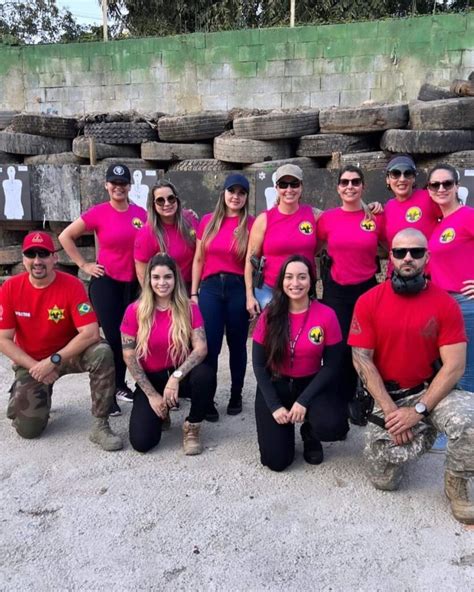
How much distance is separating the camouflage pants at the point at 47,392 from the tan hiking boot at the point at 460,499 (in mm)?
2076

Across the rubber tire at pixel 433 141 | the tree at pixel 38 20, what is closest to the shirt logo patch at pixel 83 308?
the rubber tire at pixel 433 141

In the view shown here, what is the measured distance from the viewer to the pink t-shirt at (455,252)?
333 cm

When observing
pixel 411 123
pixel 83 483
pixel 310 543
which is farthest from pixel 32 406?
pixel 411 123

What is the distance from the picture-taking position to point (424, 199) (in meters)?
3.62

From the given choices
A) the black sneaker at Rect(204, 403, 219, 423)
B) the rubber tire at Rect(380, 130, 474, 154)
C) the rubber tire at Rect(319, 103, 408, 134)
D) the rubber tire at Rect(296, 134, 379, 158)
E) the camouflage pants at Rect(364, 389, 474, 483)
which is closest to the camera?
the camouflage pants at Rect(364, 389, 474, 483)

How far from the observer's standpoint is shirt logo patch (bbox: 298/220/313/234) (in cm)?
369

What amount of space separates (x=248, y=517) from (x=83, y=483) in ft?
3.19

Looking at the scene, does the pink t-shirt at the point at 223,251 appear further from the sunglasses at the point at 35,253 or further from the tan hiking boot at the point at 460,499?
the tan hiking boot at the point at 460,499

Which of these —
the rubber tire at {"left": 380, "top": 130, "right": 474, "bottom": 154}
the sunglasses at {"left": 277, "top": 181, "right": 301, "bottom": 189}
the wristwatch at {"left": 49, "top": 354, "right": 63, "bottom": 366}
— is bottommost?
the wristwatch at {"left": 49, "top": 354, "right": 63, "bottom": 366}

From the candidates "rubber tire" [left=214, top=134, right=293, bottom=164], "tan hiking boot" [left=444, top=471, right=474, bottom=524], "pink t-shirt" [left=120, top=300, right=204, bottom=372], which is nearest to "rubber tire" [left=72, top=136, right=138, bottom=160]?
"rubber tire" [left=214, top=134, right=293, bottom=164]

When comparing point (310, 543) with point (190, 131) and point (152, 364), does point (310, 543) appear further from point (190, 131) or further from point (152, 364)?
point (190, 131)

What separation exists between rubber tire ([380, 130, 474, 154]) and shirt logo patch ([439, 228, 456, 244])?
2.51m

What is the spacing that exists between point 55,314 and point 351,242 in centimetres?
199

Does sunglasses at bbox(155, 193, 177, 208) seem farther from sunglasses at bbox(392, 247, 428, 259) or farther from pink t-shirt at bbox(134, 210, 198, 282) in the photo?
sunglasses at bbox(392, 247, 428, 259)
